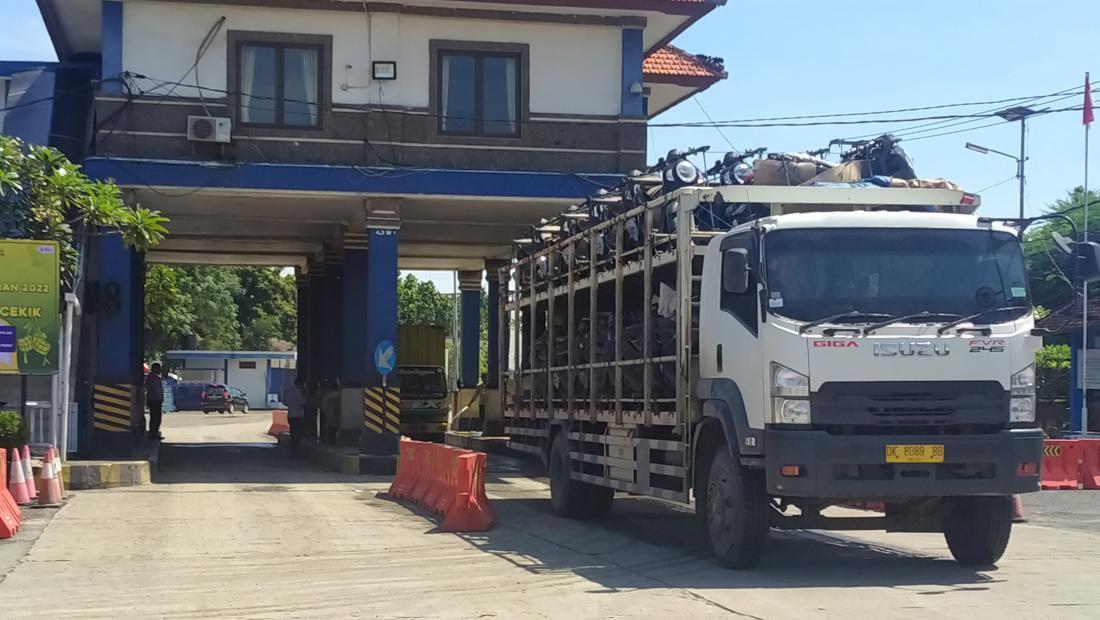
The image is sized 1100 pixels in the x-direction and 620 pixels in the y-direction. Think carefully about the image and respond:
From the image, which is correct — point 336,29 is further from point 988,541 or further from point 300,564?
point 988,541

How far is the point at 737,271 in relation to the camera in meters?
10.9

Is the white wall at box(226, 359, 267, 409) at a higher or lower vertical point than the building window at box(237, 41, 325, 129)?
lower

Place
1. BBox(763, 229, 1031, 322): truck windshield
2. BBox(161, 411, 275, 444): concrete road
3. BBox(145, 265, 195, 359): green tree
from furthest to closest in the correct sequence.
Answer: BBox(145, 265, 195, 359): green tree
BBox(161, 411, 275, 444): concrete road
BBox(763, 229, 1031, 322): truck windshield

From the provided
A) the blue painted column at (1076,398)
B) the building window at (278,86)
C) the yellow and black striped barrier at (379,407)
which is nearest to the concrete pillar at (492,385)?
the yellow and black striped barrier at (379,407)

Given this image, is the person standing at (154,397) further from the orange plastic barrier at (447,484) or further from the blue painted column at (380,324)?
the orange plastic barrier at (447,484)

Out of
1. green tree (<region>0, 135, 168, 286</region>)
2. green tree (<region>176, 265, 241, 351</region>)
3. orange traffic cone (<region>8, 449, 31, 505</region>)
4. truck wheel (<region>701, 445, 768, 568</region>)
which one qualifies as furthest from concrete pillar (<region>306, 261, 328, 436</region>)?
green tree (<region>176, 265, 241, 351</region>)

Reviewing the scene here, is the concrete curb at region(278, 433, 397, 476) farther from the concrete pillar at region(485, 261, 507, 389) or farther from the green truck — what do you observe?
the green truck

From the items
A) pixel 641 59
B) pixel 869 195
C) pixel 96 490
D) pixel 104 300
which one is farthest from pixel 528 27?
pixel 869 195

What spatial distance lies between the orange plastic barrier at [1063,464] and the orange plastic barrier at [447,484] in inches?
404

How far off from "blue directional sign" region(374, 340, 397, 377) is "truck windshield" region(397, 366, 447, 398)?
26.5ft

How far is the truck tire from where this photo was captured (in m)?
16.1

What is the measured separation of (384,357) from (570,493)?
861cm

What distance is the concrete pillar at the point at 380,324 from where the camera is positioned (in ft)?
79.0

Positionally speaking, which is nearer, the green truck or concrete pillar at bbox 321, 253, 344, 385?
the green truck
